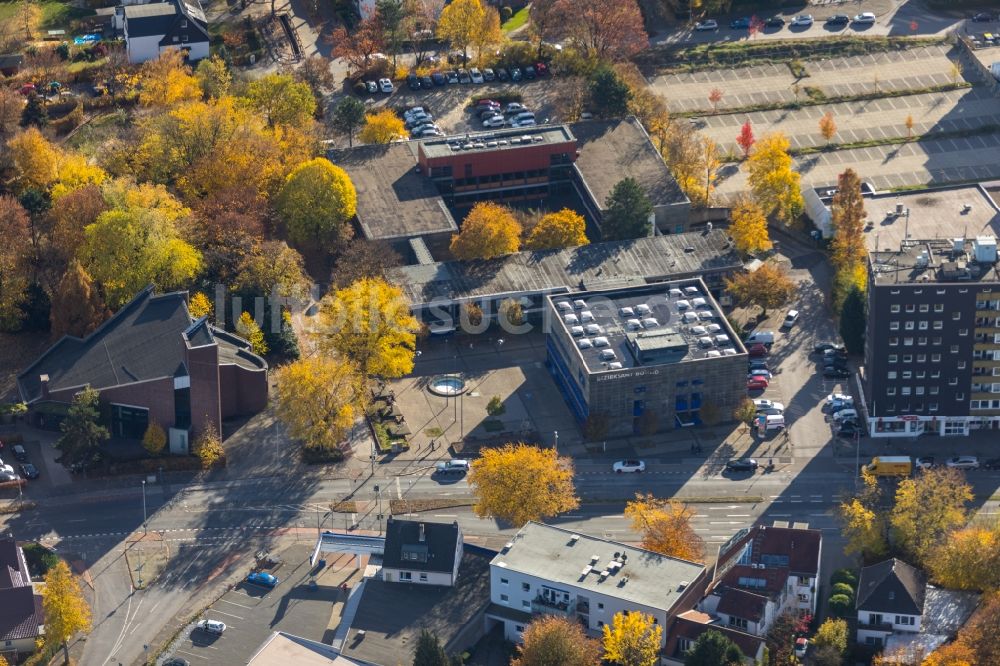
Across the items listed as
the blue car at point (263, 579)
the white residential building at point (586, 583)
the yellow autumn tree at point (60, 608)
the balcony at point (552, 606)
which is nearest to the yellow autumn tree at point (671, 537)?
the white residential building at point (586, 583)

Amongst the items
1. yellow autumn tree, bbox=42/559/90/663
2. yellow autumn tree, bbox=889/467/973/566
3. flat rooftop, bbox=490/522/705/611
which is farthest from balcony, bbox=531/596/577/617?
yellow autumn tree, bbox=42/559/90/663

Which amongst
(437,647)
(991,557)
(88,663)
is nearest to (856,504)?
(991,557)

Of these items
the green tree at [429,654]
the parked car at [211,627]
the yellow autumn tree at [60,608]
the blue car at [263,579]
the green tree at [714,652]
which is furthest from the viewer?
the blue car at [263,579]

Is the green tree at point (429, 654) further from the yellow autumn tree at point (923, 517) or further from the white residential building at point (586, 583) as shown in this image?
the yellow autumn tree at point (923, 517)

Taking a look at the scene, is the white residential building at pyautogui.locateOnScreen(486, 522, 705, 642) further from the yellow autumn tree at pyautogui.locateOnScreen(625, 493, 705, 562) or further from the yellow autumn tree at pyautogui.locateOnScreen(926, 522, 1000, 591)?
the yellow autumn tree at pyautogui.locateOnScreen(926, 522, 1000, 591)

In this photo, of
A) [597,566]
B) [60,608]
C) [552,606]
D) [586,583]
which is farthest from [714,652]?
[60,608]

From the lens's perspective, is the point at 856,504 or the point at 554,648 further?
the point at 856,504

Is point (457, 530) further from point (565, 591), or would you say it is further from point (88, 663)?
point (88, 663)
